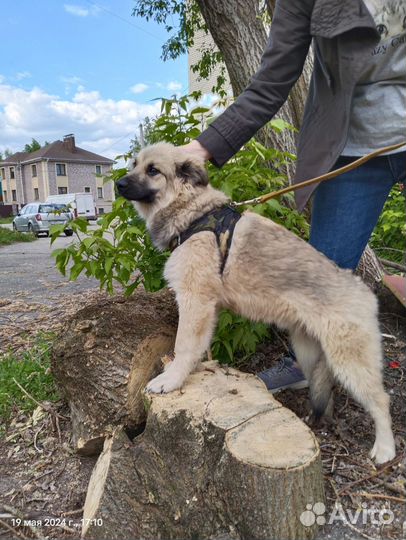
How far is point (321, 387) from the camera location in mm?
2797

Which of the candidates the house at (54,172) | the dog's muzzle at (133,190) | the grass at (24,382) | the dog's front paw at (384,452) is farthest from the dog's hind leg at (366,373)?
the house at (54,172)

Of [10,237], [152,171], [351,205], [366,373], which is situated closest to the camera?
[366,373]

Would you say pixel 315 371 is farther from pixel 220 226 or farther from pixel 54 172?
pixel 54 172

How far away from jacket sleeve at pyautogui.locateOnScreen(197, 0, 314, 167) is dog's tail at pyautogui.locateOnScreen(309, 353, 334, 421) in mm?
1496

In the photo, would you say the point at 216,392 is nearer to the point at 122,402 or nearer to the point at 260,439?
the point at 260,439

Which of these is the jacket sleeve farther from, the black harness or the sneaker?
the sneaker

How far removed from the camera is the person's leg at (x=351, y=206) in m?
2.74

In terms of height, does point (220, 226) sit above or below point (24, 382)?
above

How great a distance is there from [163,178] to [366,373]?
1.80 m

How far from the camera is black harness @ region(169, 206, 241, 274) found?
9.30 ft

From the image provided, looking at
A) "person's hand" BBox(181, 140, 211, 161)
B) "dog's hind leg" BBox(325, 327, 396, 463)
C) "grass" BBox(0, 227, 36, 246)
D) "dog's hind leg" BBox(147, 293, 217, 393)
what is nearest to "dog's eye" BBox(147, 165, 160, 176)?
"person's hand" BBox(181, 140, 211, 161)

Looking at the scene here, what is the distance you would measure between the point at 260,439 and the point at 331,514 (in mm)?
557

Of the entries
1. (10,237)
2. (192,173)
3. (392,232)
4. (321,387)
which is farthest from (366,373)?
(10,237)

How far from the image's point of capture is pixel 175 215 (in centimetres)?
304
